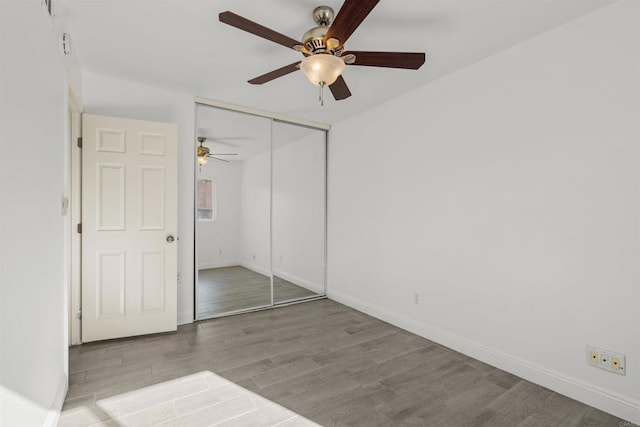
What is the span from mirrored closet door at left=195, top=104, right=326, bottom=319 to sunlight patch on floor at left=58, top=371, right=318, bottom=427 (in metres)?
1.50

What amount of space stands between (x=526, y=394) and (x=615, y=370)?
54 cm

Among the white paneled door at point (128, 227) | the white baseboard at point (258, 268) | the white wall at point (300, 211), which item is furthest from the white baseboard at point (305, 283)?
the white paneled door at point (128, 227)

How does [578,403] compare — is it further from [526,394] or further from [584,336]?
[584,336]

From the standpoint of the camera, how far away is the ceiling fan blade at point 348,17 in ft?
5.11

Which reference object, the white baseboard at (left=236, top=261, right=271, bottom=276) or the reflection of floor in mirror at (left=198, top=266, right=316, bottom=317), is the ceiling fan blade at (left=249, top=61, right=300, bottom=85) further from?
the white baseboard at (left=236, top=261, right=271, bottom=276)

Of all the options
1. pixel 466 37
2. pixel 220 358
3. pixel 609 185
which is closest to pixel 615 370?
pixel 609 185

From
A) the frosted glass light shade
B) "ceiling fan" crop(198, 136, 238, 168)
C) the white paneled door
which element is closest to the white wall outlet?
the frosted glass light shade

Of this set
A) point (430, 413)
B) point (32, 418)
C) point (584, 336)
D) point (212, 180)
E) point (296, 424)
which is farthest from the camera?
point (212, 180)

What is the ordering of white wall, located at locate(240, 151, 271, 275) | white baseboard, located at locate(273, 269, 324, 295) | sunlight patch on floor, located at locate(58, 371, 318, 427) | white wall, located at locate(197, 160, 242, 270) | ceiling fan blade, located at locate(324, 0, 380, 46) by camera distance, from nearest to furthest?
ceiling fan blade, located at locate(324, 0, 380, 46), sunlight patch on floor, located at locate(58, 371, 318, 427), white wall, located at locate(197, 160, 242, 270), white wall, located at locate(240, 151, 271, 275), white baseboard, located at locate(273, 269, 324, 295)

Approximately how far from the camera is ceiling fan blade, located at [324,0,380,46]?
156 centimetres

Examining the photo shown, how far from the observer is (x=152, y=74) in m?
2.99

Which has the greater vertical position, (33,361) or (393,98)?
(393,98)

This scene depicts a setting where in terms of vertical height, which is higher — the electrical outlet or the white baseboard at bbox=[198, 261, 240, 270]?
the white baseboard at bbox=[198, 261, 240, 270]

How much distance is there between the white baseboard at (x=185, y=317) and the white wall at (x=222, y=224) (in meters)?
0.51
